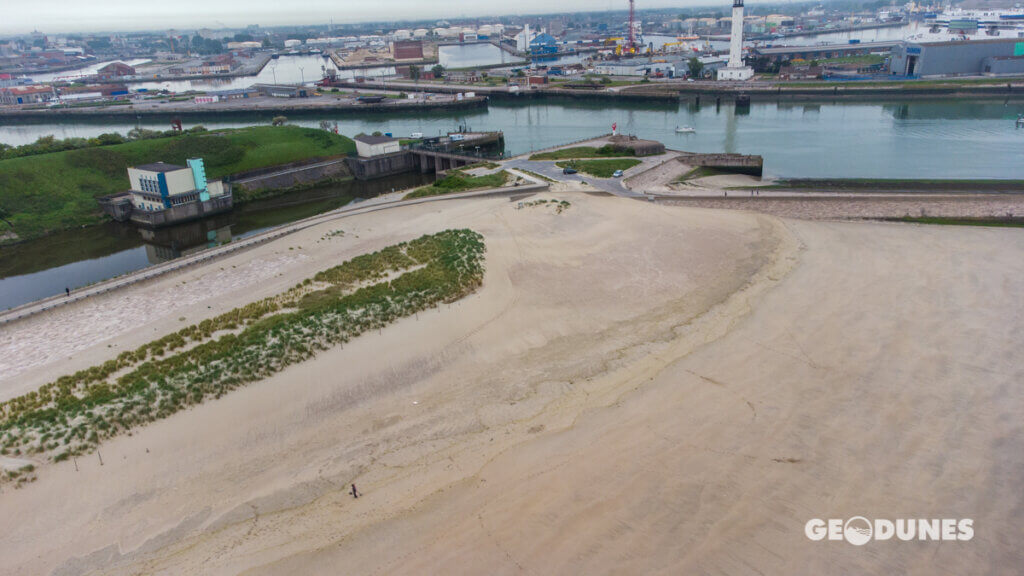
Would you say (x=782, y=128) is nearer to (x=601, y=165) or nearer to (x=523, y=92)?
(x=601, y=165)

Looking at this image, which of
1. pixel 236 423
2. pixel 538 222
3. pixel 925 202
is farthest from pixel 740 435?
pixel 925 202

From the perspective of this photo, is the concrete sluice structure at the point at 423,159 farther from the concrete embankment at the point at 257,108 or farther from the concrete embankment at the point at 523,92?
the concrete embankment at the point at 523,92

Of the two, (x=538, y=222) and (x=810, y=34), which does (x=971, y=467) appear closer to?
(x=538, y=222)

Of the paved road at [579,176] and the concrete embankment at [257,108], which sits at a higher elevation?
the concrete embankment at [257,108]

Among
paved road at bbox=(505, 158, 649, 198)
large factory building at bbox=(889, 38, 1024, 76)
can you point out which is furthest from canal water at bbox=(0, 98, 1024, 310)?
large factory building at bbox=(889, 38, 1024, 76)

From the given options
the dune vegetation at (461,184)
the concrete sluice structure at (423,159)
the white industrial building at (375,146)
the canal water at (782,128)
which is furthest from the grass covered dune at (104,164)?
the canal water at (782,128)

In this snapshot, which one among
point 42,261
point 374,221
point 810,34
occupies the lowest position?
point 42,261

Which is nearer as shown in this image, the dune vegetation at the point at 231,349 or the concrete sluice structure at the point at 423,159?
the dune vegetation at the point at 231,349
